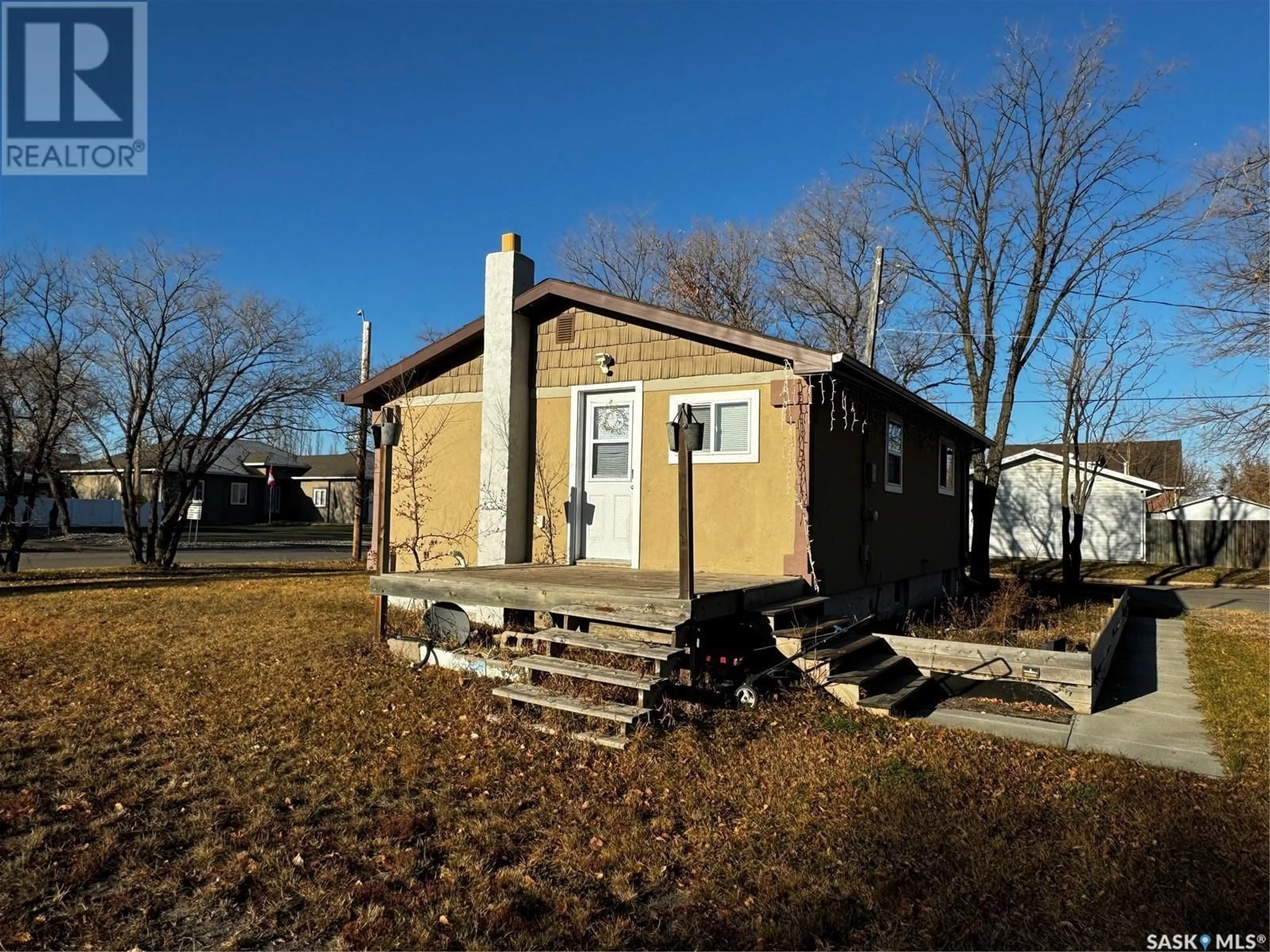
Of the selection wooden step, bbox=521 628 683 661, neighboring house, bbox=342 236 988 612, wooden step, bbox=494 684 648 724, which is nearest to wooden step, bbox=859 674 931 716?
neighboring house, bbox=342 236 988 612

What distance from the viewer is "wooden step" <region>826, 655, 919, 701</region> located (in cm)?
643

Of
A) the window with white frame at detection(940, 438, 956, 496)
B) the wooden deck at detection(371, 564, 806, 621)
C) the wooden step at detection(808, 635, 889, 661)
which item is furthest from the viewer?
the window with white frame at detection(940, 438, 956, 496)

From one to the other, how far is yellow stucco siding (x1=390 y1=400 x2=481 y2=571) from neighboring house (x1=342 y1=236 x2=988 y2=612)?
0.03 m

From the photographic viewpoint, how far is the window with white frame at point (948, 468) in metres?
14.3

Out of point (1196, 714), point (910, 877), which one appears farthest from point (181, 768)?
point (1196, 714)

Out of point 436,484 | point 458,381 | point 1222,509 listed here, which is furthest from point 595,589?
point 1222,509

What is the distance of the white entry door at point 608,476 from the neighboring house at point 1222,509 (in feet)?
95.4

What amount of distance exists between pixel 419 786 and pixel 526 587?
2631 millimetres

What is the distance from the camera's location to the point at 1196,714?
21.6 feet

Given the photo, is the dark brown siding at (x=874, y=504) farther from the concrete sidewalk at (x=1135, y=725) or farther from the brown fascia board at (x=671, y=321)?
the concrete sidewalk at (x=1135, y=725)

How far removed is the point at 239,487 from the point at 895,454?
40.4 metres

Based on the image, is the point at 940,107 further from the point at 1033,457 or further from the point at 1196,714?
the point at 1196,714

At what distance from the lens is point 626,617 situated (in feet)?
20.6

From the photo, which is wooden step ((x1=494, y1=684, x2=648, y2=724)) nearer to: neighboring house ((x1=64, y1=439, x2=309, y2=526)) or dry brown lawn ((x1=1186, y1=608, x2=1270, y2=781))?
dry brown lawn ((x1=1186, y1=608, x2=1270, y2=781))
